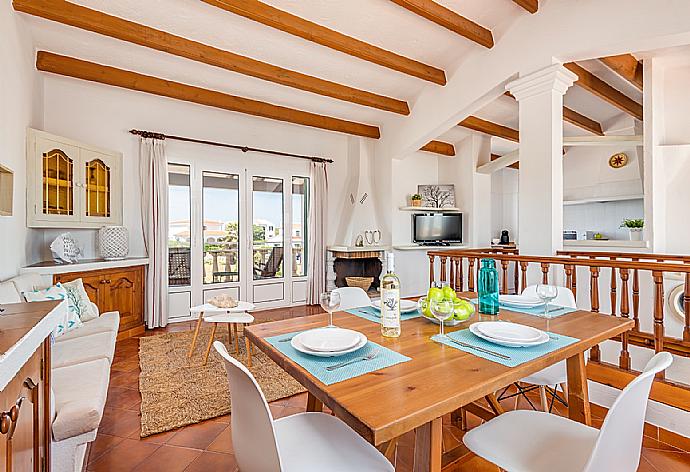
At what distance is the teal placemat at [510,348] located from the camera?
115cm

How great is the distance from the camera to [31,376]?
1.04 metres

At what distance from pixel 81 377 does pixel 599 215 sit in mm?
8025

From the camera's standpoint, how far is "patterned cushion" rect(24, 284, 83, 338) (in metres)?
2.36

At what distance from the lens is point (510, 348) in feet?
4.11

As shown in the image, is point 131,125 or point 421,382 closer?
point 421,382

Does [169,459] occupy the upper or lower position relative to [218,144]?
lower

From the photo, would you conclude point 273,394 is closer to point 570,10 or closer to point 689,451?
point 689,451

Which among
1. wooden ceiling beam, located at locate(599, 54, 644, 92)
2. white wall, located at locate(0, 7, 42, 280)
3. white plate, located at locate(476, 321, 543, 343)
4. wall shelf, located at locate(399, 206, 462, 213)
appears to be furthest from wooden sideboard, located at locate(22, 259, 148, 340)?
wooden ceiling beam, located at locate(599, 54, 644, 92)

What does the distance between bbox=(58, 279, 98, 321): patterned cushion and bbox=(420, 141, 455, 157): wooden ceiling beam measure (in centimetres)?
509

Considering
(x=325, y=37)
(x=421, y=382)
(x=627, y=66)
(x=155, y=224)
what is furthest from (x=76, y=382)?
(x=627, y=66)

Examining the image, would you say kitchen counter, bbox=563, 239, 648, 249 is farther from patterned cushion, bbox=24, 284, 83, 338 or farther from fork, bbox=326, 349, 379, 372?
patterned cushion, bbox=24, 284, 83, 338

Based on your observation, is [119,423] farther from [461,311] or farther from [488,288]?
[488,288]

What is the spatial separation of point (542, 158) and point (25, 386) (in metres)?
3.77

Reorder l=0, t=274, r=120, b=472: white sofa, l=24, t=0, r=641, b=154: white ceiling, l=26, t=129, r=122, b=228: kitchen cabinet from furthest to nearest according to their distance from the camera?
1. l=26, t=129, r=122, b=228: kitchen cabinet
2. l=24, t=0, r=641, b=154: white ceiling
3. l=0, t=274, r=120, b=472: white sofa
